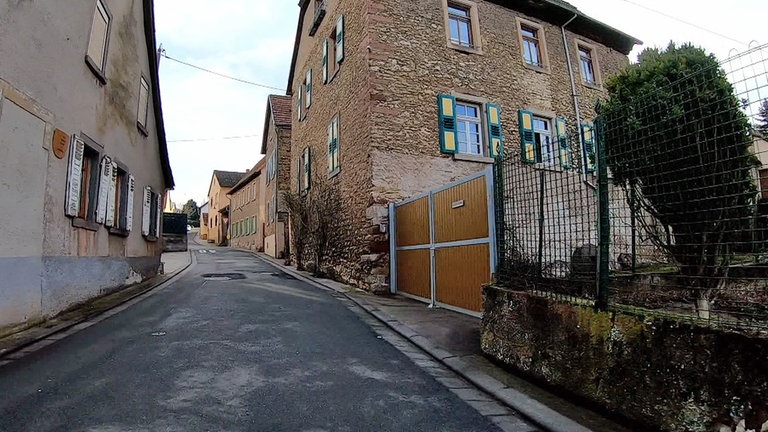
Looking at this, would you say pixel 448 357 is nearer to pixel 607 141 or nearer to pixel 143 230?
pixel 607 141

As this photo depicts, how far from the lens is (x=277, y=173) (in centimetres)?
2442

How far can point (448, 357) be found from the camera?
184 inches

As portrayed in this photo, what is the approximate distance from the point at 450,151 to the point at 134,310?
779 centimetres

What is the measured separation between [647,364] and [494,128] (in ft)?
31.9

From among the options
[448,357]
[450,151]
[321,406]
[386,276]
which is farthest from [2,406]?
[450,151]

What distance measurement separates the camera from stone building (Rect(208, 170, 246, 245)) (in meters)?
45.5

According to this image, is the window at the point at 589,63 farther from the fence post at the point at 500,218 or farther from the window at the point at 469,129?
the fence post at the point at 500,218

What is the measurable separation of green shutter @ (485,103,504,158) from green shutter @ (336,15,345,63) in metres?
4.49

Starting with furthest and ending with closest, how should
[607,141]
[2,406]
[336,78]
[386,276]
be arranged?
[336,78]
[386,276]
[607,141]
[2,406]

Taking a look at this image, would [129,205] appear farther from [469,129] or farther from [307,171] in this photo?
[469,129]

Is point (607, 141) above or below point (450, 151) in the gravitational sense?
below

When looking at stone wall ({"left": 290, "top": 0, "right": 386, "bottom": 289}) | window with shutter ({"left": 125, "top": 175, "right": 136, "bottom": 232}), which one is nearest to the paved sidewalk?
stone wall ({"left": 290, "top": 0, "right": 386, "bottom": 289})

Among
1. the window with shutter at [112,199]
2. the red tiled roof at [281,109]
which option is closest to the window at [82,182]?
the window with shutter at [112,199]

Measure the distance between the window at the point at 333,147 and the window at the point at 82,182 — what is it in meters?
6.25
